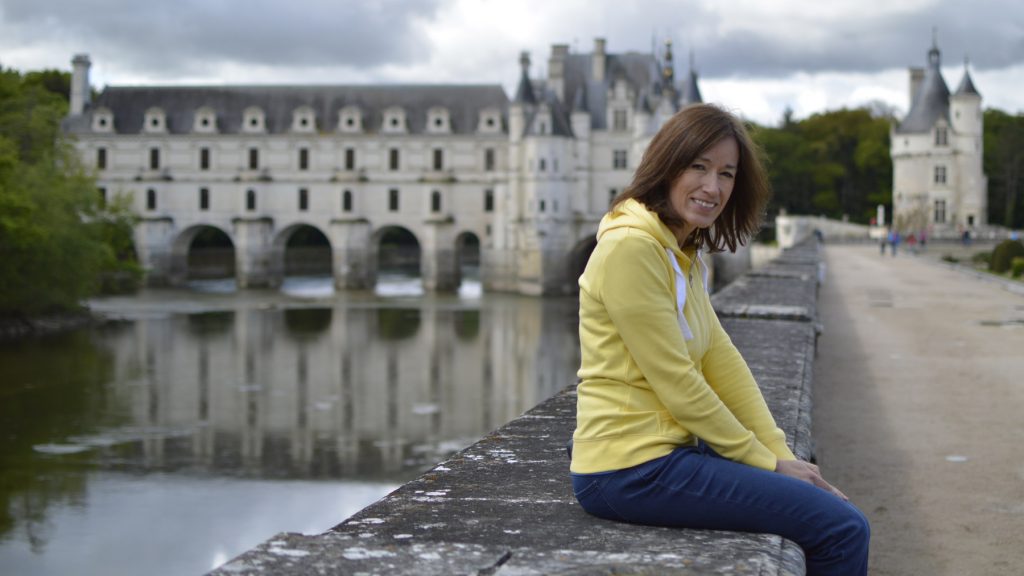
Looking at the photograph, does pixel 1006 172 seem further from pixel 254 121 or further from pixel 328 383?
pixel 328 383

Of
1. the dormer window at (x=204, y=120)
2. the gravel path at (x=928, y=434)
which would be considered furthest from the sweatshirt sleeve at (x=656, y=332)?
the dormer window at (x=204, y=120)

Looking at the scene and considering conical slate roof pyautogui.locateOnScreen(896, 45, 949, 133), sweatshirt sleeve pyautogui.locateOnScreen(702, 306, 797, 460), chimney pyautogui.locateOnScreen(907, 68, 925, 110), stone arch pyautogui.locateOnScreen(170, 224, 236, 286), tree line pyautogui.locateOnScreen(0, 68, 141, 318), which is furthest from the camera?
chimney pyautogui.locateOnScreen(907, 68, 925, 110)

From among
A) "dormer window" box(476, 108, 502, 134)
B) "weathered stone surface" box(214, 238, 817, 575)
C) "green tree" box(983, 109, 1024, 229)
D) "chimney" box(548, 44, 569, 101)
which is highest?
"chimney" box(548, 44, 569, 101)

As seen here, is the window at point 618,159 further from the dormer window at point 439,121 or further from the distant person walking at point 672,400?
the distant person walking at point 672,400

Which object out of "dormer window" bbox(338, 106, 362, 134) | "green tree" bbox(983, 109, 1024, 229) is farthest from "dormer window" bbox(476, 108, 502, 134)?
"green tree" bbox(983, 109, 1024, 229)

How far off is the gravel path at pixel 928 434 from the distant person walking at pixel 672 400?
4.61 ft

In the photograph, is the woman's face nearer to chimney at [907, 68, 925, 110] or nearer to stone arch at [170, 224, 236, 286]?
stone arch at [170, 224, 236, 286]

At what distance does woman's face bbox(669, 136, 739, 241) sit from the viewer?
117 inches

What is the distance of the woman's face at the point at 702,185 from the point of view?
298cm

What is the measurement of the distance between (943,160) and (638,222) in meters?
58.3

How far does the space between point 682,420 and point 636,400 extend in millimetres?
116

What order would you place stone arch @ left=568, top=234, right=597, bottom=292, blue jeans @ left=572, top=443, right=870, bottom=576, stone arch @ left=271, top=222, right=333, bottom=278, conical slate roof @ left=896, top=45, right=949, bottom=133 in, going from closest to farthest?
blue jeans @ left=572, top=443, right=870, bottom=576 < stone arch @ left=568, top=234, right=597, bottom=292 < conical slate roof @ left=896, top=45, right=949, bottom=133 < stone arch @ left=271, top=222, right=333, bottom=278

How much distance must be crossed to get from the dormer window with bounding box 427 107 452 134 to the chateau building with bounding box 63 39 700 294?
0.07 meters

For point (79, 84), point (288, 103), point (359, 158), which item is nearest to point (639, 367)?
point (359, 158)
